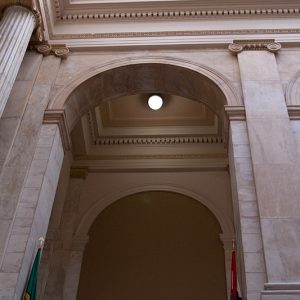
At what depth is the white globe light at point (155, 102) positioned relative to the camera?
9.96 m

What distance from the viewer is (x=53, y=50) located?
774 cm

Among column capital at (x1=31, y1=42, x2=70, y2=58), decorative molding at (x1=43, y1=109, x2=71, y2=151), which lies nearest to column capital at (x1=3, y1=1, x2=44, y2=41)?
column capital at (x1=31, y1=42, x2=70, y2=58)

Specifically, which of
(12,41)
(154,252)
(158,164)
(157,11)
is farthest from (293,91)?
(154,252)

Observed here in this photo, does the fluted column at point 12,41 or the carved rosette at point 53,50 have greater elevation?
the carved rosette at point 53,50

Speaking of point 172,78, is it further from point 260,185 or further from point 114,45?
point 260,185

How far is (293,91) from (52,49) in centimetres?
406

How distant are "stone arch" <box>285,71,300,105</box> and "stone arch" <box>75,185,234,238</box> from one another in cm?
401

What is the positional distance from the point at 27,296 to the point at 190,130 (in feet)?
21.7

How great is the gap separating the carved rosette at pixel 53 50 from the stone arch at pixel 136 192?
3.82 meters

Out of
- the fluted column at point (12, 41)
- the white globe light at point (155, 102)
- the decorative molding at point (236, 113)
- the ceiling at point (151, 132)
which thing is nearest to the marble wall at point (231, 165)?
the decorative molding at point (236, 113)

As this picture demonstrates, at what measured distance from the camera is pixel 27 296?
5.14 metres

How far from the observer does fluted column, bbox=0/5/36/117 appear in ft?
19.5

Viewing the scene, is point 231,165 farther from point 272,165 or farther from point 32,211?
point 32,211

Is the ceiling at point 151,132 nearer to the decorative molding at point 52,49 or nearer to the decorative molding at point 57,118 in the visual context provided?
the decorative molding at point 52,49
